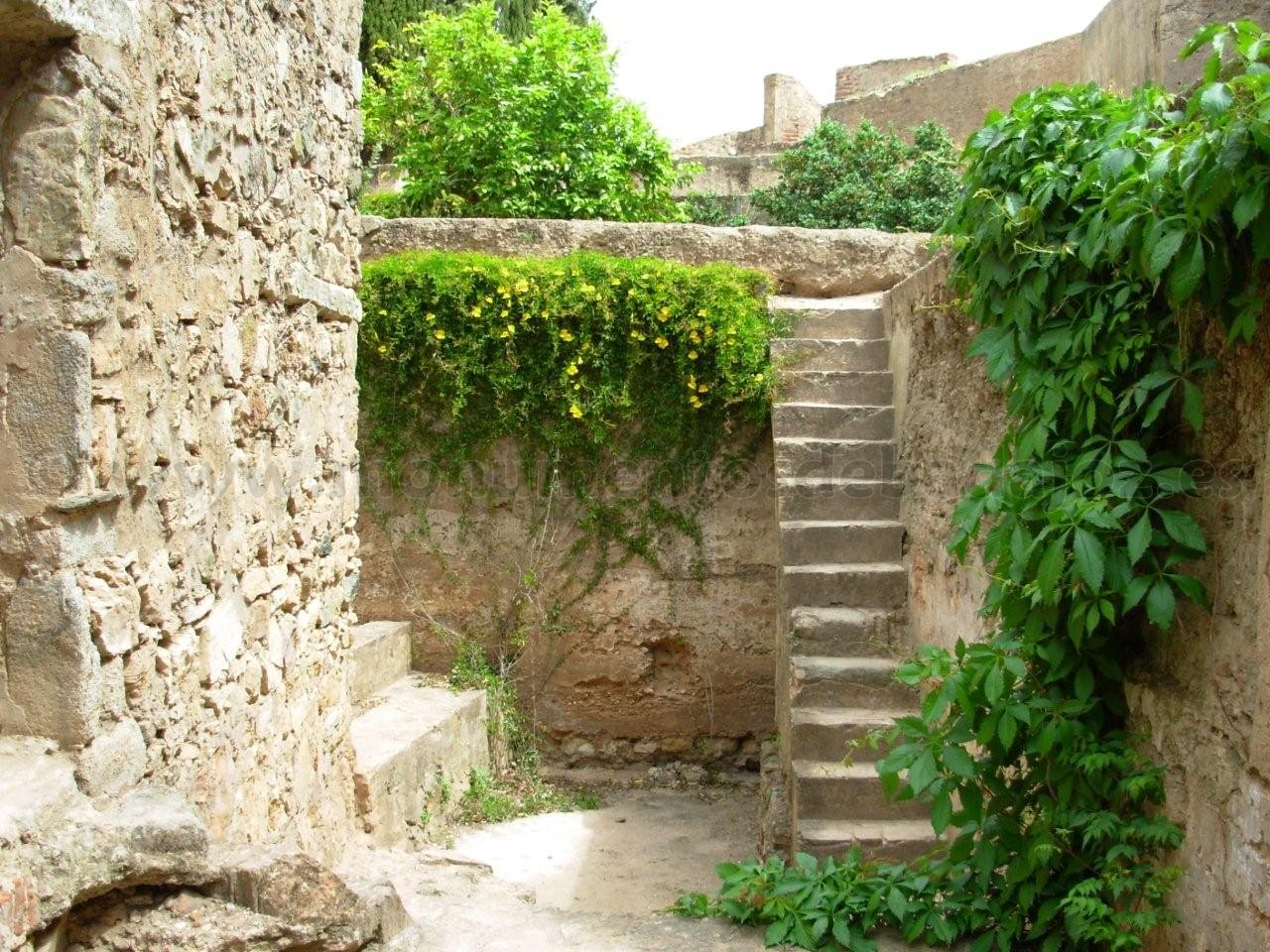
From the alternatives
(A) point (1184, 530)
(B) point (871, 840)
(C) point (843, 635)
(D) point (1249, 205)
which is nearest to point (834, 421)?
(C) point (843, 635)

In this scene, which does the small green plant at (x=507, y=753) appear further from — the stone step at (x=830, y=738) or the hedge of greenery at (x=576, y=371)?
the stone step at (x=830, y=738)

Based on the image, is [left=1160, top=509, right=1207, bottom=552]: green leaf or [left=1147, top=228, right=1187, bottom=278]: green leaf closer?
[left=1147, top=228, right=1187, bottom=278]: green leaf

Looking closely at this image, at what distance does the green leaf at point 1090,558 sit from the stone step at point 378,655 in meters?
3.67

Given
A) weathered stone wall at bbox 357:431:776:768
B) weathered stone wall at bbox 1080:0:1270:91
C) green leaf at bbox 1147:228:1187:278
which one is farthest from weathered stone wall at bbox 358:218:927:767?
green leaf at bbox 1147:228:1187:278

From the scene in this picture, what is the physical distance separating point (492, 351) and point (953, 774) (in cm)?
364

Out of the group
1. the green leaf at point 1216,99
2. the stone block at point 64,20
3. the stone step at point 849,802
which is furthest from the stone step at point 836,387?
the stone block at point 64,20

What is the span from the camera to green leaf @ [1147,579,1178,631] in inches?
101

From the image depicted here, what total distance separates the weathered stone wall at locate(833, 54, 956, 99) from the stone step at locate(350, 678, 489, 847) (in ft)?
46.2

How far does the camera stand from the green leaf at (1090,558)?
8.67ft

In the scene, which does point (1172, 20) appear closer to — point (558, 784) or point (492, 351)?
point (492, 351)

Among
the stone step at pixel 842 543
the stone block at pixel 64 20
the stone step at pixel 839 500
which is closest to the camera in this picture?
the stone block at pixel 64 20

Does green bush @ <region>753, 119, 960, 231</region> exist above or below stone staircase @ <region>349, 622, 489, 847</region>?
above

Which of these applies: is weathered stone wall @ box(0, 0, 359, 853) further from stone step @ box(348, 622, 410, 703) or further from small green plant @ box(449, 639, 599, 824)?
small green plant @ box(449, 639, 599, 824)

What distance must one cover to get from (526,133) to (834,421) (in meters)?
3.41
